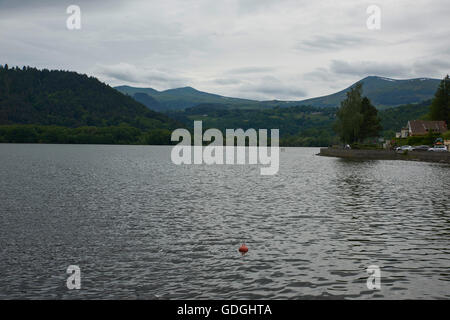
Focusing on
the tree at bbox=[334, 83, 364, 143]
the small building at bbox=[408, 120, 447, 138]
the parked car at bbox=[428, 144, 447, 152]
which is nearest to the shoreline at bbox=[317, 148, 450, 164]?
the parked car at bbox=[428, 144, 447, 152]

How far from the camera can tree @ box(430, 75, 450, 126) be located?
171250 millimetres

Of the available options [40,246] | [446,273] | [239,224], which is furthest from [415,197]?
Result: [40,246]

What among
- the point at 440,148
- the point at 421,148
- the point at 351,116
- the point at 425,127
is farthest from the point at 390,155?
the point at 425,127

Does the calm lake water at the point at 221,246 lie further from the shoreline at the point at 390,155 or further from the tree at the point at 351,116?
the tree at the point at 351,116

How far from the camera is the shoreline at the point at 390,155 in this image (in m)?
110

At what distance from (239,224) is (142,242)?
7.93 meters

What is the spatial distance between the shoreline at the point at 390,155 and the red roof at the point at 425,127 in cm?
3687

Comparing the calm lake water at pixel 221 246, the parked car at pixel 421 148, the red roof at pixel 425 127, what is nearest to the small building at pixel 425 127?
the red roof at pixel 425 127

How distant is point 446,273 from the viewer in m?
18.8

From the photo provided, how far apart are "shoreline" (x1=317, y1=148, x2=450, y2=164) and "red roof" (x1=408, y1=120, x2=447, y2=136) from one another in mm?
36869

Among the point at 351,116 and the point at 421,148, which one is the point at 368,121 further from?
the point at 421,148

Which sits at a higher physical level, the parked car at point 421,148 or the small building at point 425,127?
the small building at point 425,127

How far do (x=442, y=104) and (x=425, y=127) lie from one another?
15.5 meters

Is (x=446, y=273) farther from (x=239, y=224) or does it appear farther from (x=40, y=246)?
(x=40, y=246)
